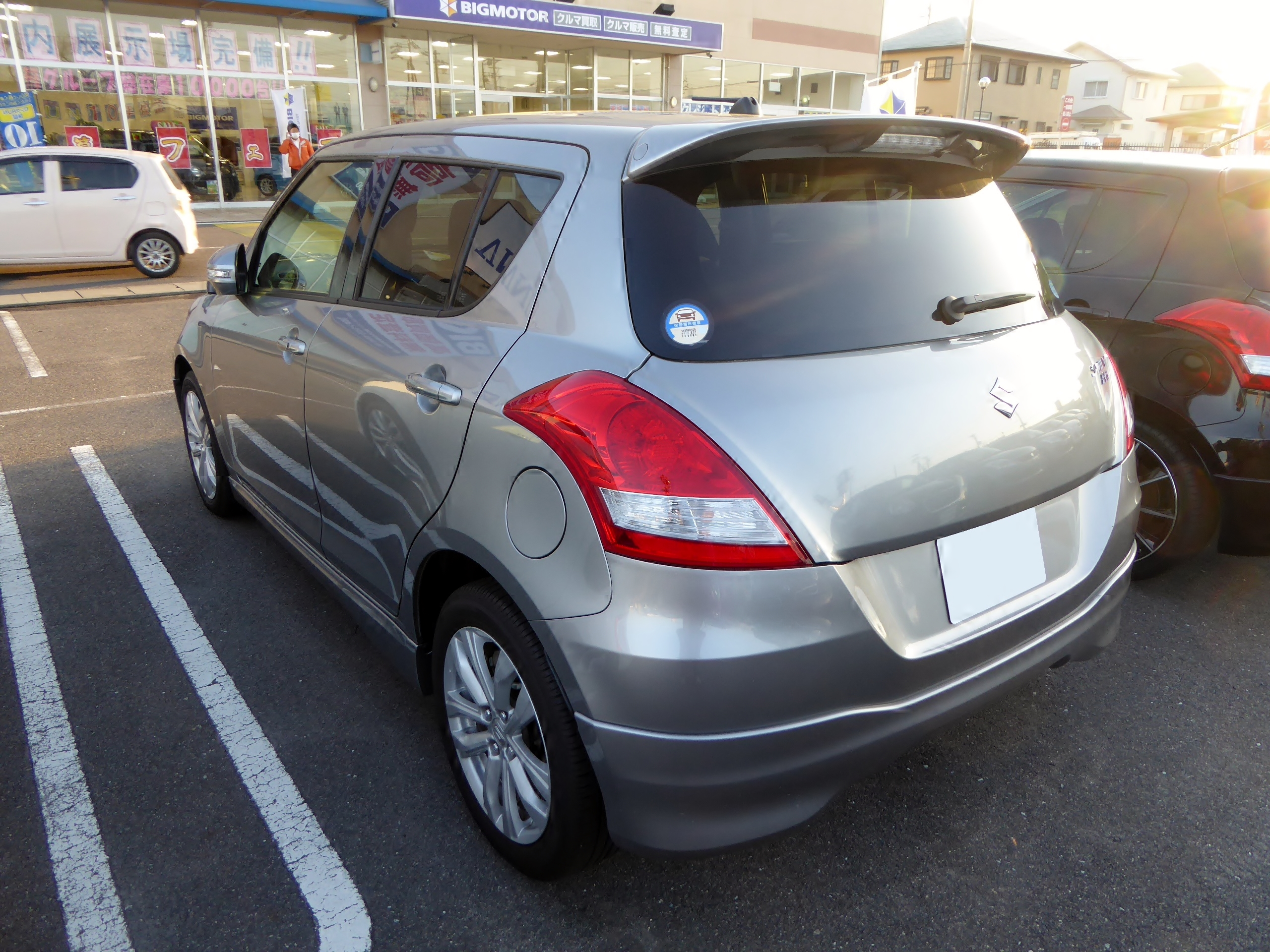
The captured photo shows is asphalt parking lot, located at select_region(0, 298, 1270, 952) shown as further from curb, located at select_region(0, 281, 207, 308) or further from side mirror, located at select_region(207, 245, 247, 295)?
curb, located at select_region(0, 281, 207, 308)

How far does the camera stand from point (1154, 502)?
362cm

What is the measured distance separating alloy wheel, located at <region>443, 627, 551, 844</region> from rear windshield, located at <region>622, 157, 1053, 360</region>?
0.88 m

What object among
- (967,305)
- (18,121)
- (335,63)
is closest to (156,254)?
(18,121)

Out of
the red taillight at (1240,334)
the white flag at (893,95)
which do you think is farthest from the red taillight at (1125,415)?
the white flag at (893,95)

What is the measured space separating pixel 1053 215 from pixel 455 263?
299 centimetres

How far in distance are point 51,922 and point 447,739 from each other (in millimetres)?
969

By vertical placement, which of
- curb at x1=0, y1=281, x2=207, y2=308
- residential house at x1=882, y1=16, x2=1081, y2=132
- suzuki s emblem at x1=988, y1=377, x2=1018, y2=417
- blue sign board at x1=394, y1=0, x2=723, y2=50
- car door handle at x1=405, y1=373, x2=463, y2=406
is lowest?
curb at x1=0, y1=281, x2=207, y2=308

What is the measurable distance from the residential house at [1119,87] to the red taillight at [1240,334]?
83576 mm

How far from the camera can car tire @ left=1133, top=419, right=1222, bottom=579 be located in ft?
11.3

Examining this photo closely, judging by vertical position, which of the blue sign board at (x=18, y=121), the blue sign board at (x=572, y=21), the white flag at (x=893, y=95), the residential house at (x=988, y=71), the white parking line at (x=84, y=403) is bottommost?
the white parking line at (x=84, y=403)

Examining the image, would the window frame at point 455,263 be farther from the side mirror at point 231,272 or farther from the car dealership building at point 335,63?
the car dealership building at point 335,63

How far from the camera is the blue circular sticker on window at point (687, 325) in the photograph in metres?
1.84

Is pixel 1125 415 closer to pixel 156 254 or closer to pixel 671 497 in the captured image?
pixel 671 497

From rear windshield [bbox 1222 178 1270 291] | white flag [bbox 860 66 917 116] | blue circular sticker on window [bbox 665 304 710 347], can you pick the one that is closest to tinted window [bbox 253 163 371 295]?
blue circular sticker on window [bbox 665 304 710 347]
